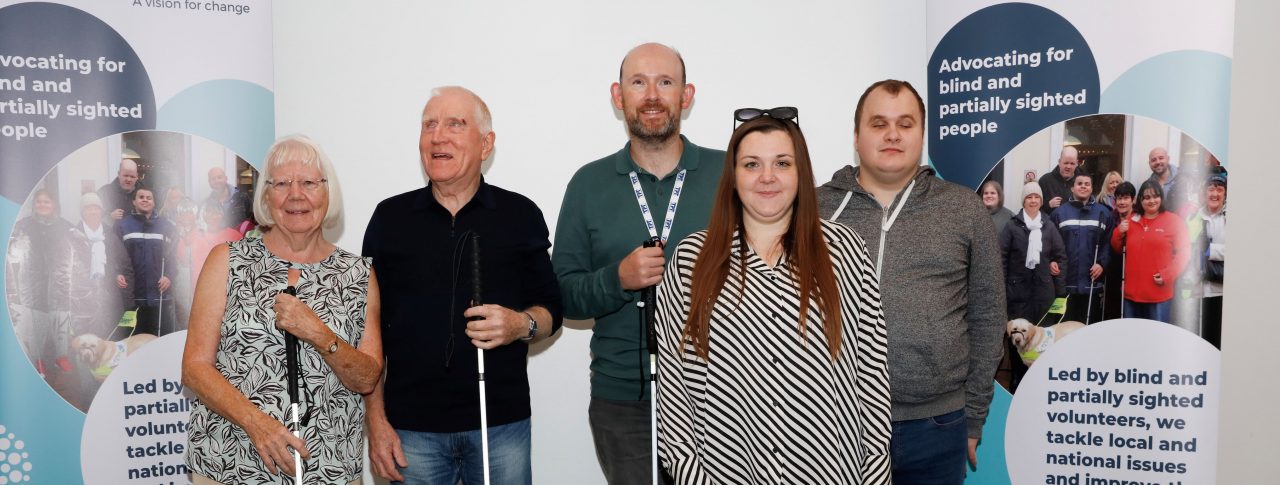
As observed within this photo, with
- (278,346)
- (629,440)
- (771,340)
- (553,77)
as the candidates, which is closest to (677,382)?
(771,340)

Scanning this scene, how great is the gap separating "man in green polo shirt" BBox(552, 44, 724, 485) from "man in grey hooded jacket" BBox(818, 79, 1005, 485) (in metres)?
0.48

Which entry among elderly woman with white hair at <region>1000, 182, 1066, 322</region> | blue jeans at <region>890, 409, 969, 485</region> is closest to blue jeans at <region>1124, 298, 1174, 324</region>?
elderly woman with white hair at <region>1000, 182, 1066, 322</region>

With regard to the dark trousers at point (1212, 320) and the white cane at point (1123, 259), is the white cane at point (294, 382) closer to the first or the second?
the white cane at point (1123, 259)

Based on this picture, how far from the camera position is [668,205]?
2.93 meters

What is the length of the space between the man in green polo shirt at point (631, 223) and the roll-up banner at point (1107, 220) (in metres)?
1.34

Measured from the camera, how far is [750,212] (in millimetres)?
2211

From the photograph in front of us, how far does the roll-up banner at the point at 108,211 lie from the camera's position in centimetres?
333

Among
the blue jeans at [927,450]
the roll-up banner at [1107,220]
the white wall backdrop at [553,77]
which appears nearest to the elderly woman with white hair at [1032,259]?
the roll-up banner at [1107,220]

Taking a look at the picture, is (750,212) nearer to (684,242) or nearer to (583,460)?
(684,242)

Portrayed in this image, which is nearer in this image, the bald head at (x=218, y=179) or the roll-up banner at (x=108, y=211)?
the roll-up banner at (x=108, y=211)

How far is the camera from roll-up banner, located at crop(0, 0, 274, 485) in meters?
3.33

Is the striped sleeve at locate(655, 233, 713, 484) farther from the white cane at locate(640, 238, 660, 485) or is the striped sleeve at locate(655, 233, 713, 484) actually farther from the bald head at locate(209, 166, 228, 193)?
the bald head at locate(209, 166, 228, 193)

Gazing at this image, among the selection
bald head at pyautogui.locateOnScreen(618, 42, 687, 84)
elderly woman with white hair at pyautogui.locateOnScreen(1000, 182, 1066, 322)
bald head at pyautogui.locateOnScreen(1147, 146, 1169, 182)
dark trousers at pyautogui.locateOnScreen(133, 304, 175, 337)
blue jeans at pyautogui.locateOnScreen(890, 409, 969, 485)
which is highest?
bald head at pyautogui.locateOnScreen(618, 42, 687, 84)

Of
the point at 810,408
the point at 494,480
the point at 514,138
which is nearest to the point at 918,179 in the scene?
the point at 810,408
